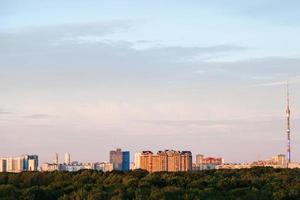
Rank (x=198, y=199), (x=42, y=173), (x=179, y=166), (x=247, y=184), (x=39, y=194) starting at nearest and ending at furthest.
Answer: (x=198, y=199) → (x=39, y=194) → (x=247, y=184) → (x=42, y=173) → (x=179, y=166)

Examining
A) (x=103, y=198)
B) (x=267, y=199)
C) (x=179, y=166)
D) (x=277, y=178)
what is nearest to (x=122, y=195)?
(x=103, y=198)

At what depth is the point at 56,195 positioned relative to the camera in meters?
60.2

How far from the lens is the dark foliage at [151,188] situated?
2186 inches

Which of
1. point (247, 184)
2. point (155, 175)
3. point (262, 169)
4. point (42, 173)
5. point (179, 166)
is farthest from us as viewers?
point (179, 166)

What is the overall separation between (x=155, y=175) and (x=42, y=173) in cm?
1731

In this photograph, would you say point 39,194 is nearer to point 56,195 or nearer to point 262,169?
point 56,195

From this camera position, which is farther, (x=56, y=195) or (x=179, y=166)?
(x=179, y=166)

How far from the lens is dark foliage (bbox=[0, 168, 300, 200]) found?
5553 centimetres

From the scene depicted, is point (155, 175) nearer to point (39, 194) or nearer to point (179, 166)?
point (39, 194)

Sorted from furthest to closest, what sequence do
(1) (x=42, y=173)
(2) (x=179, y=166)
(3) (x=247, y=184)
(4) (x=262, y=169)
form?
(2) (x=179, y=166) < (4) (x=262, y=169) < (1) (x=42, y=173) < (3) (x=247, y=184)

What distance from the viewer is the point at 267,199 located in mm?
55844

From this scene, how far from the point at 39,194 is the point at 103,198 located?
304 inches

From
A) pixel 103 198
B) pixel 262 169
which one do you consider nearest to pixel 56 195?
pixel 103 198

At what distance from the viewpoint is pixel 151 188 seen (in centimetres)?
5894
